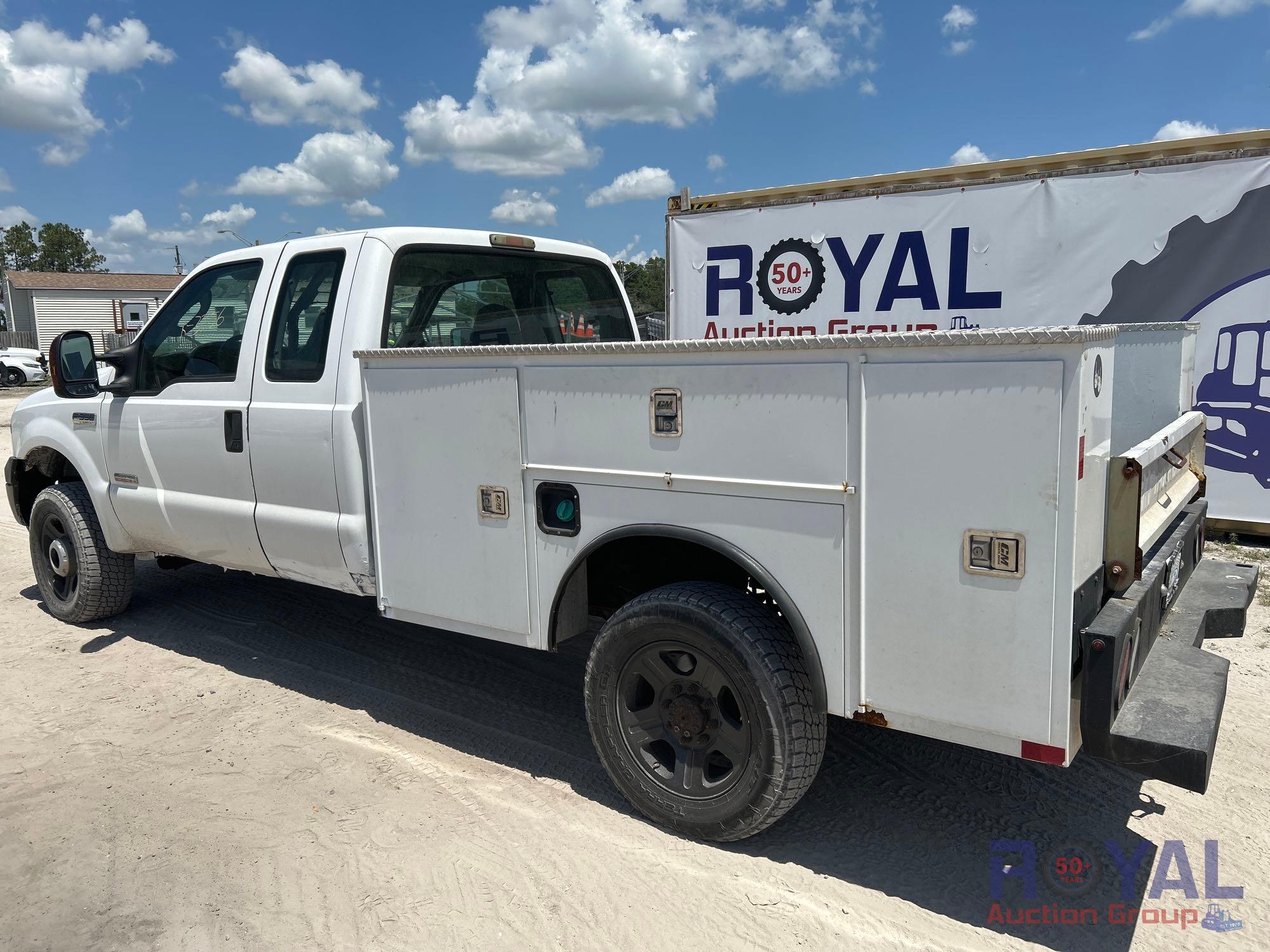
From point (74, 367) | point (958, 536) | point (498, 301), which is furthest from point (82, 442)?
point (958, 536)

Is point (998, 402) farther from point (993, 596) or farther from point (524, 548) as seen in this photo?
point (524, 548)

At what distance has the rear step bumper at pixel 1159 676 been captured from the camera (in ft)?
8.30

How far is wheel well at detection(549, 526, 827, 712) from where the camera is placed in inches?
118

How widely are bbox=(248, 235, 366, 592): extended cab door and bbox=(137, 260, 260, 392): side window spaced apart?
0.28 m

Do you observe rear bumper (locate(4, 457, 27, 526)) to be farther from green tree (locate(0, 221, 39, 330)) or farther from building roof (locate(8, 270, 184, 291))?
green tree (locate(0, 221, 39, 330))

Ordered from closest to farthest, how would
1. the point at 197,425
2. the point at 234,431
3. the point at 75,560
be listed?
the point at 234,431
the point at 197,425
the point at 75,560

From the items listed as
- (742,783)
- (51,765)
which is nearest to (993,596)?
(742,783)

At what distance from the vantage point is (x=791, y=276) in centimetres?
841

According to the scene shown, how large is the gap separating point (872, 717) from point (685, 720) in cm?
65

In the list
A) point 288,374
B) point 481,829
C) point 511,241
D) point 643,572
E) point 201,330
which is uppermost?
point 511,241

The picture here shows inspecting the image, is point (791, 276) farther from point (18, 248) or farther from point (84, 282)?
point (18, 248)

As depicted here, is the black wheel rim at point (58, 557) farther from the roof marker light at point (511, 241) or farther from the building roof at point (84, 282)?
the building roof at point (84, 282)

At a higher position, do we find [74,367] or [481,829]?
[74,367]

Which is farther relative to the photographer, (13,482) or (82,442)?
(13,482)
